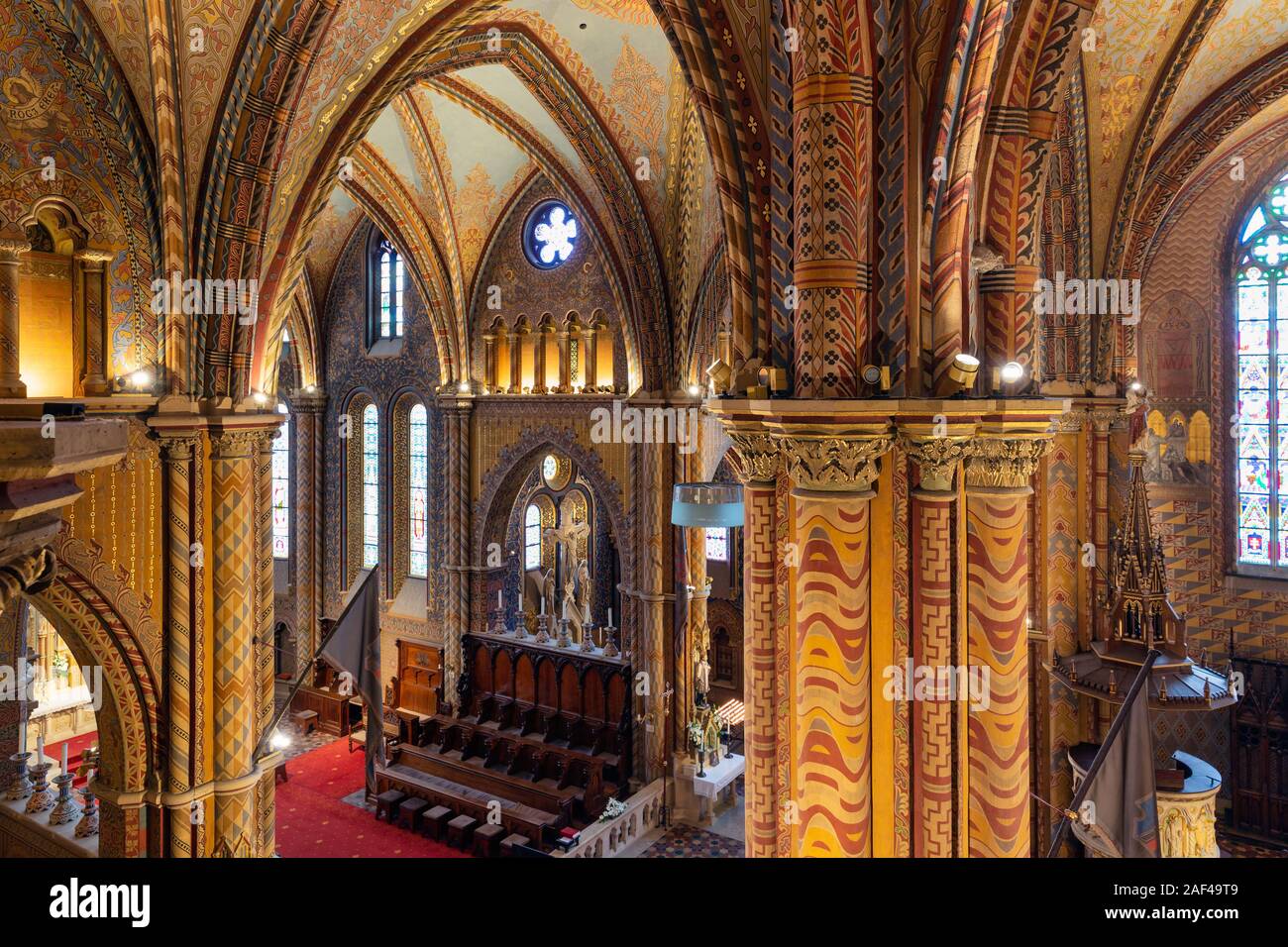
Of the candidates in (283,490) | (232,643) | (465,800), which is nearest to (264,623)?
(232,643)

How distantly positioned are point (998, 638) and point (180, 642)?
6.59m

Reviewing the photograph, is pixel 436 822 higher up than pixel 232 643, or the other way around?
pixel 232 643

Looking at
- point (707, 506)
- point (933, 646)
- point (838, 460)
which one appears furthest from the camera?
point (707, 506)

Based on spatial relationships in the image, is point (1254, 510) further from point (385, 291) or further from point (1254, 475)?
point (385, 291)

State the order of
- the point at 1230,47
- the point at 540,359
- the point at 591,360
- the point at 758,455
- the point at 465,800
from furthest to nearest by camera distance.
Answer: the point at 540,359 < the point at 591,360 < the point at 465,800 < the point at 1230,47 < the point at 758,455

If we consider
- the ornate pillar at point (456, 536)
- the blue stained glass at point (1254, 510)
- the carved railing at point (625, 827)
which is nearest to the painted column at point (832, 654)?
the carved railing at point (625, 827)

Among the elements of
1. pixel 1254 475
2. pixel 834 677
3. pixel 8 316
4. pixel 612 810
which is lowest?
pixel 612 810

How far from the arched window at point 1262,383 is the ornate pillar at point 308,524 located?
634 inches

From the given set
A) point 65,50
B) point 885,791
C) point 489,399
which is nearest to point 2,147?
point 65,50

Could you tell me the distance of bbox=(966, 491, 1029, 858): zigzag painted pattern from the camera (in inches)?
157

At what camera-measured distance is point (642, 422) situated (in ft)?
43.2

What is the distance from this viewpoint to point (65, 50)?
22.7 feet

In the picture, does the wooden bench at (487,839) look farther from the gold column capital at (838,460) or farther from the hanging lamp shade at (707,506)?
the gold column capital at (838,460)

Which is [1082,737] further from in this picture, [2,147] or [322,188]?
[2,147]
